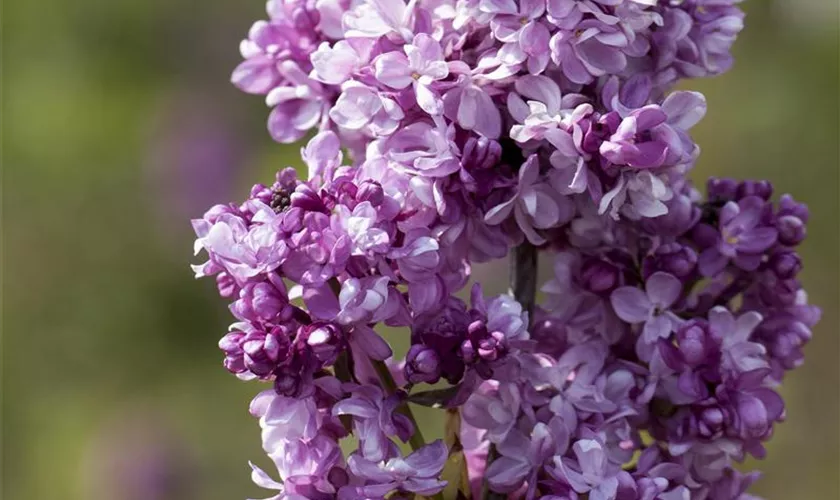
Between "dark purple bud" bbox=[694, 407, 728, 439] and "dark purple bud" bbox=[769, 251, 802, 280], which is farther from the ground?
"dark purple bud" bbox=[769, 251, 802, 280]

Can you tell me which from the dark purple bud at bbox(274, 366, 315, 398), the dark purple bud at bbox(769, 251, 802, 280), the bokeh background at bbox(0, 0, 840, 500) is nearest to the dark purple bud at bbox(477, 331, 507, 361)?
the dark purple bud at bbox(274, 366, 315, 398)

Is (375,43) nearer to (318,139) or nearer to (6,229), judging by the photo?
(318,139)

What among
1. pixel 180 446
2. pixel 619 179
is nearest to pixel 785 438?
pixel 180 446

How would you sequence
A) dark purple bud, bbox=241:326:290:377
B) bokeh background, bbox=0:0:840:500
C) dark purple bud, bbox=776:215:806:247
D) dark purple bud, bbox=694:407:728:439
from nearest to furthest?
dark purple bud, bbox=241:326:290:377
dark purple bud, bbox=694:407:728:439
dark purple bud, bbox=776:215:806:247
bokeh background, bbox=0:0:840:500

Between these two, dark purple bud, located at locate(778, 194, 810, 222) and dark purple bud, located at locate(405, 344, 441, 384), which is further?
dark purple bud, located at locate(778, 194, 810, 222)

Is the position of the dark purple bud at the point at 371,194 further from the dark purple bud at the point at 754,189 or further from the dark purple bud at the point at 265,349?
the dark purple bud at the point at 754,189

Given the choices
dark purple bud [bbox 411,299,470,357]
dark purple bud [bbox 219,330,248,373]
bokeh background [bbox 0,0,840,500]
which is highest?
dark purple bud [bbox 219,330,248,373]

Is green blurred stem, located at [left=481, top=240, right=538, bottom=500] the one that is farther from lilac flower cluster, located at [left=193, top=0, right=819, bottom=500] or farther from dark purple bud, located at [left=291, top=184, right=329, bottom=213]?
dark purple bud, located at [left=291, top=184, right=329, bottom=213]

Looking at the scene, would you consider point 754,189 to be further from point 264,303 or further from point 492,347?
point 264,303

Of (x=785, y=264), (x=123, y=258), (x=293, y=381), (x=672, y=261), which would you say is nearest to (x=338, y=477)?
(x=293, y=381)
